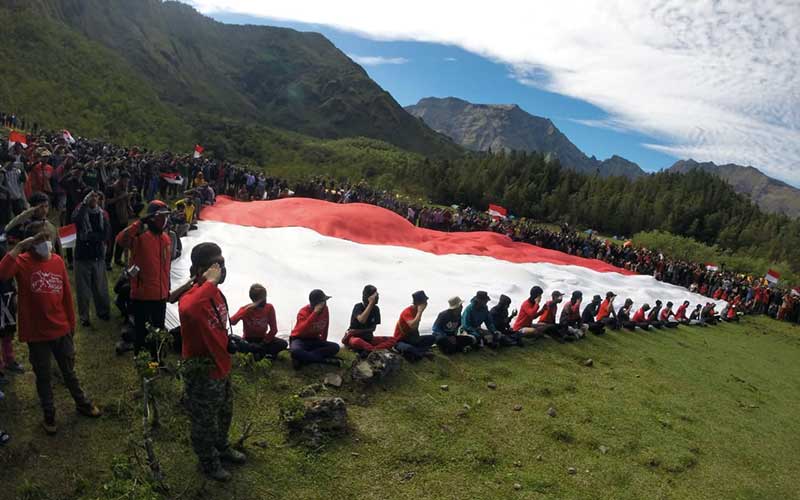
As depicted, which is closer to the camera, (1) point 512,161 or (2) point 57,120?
(2) point 57,120

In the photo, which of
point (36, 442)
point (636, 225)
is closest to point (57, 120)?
point (36, 442)

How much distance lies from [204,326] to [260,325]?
3.48 m

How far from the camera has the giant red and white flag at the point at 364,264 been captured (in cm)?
1063

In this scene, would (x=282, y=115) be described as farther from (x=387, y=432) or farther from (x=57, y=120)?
(x=387, y=432)

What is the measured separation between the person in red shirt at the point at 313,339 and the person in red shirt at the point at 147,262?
2.14 meters

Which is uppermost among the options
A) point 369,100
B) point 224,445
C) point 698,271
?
point 369,100

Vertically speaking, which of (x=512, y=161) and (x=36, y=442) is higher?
(x=512, y=161)

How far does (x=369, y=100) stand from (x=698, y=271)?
160829 mm

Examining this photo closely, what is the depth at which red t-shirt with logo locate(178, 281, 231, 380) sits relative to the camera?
4414mm

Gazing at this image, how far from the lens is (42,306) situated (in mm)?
5039

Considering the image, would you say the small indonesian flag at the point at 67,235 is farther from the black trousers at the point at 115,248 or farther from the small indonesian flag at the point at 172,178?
the small indonesian flag at the point at 172,178

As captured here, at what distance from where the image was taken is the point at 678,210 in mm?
62688

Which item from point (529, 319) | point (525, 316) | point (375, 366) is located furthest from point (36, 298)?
point (529, 319)

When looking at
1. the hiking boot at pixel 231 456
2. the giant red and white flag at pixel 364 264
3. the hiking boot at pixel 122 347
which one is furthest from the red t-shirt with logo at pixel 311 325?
the hiking boot at pixel 231 456
